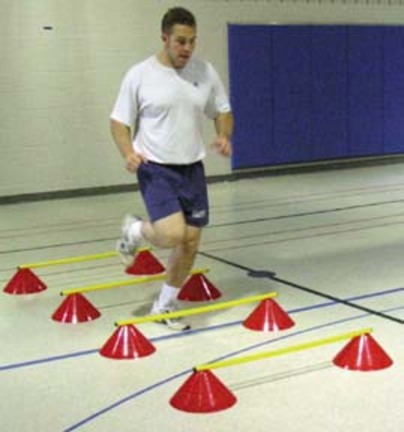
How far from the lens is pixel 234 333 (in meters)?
4.31

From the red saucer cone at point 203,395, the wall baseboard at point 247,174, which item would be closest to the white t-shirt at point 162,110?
the red saucer cone at point 203,395

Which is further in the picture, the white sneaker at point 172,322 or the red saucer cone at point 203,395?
the white sneaker at point 172,322

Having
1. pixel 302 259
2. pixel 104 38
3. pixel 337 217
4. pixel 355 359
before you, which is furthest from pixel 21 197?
pixel 355 359

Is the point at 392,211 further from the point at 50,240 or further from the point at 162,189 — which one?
the point at 162,189

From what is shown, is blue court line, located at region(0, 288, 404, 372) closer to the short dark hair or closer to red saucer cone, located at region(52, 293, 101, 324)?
red saucer cone, located at region(52, 293, 101, 324)

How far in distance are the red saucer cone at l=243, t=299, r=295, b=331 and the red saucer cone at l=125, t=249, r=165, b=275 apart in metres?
1.48

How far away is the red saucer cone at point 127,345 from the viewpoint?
155 inches

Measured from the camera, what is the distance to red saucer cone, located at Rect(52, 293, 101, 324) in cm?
462

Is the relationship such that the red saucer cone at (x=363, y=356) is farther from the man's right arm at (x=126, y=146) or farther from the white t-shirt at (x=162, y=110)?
the man's right arm at (x=126, y=146)

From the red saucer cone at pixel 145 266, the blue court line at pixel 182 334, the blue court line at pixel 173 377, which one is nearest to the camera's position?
the blue court line at pixel 173 377

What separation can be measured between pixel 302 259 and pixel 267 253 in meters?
0.36

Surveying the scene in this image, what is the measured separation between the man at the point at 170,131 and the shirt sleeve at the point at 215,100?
0.07 meters

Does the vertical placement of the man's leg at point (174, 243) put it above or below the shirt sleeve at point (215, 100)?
below

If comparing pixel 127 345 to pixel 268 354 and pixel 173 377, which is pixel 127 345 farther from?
pixel 268 354
